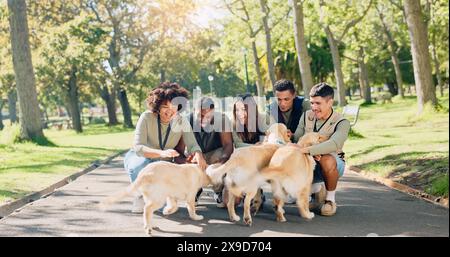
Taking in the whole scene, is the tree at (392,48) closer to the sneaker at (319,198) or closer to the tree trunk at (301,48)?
the tree trunk at (301,48)

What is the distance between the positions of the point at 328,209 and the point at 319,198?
0.32 m

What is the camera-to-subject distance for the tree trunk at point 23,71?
21.6m

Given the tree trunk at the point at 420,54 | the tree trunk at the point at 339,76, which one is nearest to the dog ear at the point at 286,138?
the tree trunk at the point at 420,54

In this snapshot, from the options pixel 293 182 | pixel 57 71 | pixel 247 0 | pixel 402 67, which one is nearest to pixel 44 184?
pixel 293 182

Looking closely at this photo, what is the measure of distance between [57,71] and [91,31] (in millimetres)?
3691

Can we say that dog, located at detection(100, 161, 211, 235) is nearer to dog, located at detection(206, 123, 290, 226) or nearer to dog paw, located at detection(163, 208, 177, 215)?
dog, located at detection(206, 123, 290, 226)

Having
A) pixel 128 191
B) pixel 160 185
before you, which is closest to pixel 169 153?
pixel 160 185

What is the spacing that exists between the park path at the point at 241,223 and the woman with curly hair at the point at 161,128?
781 millimetres

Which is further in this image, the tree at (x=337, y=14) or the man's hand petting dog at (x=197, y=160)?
the tree at (x=337, y=14)

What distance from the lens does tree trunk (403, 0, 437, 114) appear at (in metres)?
20.7

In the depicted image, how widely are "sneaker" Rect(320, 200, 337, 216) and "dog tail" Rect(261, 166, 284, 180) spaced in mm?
1083

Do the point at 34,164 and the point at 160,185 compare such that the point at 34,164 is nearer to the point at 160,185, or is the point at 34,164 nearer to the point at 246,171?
the point at 160,185

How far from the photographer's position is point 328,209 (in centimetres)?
741

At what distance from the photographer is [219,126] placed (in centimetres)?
812
